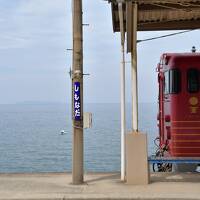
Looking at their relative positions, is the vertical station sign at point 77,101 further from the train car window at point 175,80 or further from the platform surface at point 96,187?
the train car window at point 175,80

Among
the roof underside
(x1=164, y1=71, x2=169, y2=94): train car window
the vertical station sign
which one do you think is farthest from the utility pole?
(x1=164, y1=71, x2=169, y2=94): train car window

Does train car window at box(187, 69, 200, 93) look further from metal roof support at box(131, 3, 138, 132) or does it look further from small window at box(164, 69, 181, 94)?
metal roof support at box(131, 3, 138, 132)

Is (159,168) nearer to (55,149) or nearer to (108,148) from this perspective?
(108,148)

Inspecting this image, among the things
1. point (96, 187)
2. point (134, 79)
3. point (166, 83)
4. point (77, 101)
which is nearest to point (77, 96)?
point (77, 101)

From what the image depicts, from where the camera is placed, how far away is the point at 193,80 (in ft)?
47.2

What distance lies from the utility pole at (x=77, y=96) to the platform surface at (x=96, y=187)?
39 centimetres

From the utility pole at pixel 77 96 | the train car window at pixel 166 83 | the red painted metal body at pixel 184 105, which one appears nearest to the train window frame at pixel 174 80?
the red painted metal body at pixel 184 105

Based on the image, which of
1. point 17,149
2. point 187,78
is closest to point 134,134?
point 187,78

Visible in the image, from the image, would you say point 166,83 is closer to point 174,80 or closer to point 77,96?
point 174,80

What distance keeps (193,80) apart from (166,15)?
68.3 inches

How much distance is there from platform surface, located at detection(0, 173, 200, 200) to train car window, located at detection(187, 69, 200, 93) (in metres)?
2.12

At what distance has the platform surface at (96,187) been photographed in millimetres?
10938

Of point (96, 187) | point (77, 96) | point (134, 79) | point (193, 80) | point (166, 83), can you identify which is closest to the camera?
point (96, 187)

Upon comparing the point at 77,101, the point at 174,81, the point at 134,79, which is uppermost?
the point at 174,81
